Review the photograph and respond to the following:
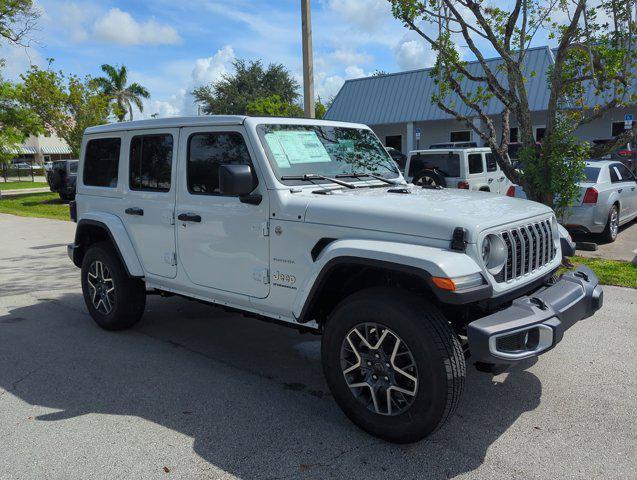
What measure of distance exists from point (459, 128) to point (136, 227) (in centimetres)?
2390

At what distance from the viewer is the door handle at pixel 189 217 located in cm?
428

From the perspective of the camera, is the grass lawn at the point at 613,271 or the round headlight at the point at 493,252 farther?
the grass lawn at the point at 613,271

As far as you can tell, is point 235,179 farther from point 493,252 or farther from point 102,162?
point 102,162

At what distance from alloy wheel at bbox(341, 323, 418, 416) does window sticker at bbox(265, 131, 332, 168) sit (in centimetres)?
140

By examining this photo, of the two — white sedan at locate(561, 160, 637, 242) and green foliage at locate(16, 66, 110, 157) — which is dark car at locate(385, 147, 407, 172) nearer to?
white sedan at locate(561, 160, 637, 242)

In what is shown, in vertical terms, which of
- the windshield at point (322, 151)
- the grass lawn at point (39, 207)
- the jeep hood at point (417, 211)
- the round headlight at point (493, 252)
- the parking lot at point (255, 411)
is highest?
the windshield at point (322, 151)

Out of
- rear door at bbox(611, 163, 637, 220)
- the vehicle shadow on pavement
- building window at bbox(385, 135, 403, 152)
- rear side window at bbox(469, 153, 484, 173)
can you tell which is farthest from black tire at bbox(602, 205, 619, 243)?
building window at bbox(385, 135, 403, 152)

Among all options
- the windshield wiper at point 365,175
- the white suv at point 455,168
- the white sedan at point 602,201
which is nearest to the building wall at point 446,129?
the white suv at point 455,168

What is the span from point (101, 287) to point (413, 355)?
140 inches

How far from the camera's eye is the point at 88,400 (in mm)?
3920

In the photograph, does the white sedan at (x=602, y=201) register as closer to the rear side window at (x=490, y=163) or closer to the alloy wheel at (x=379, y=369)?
the rear side window at (x=490, y=163)

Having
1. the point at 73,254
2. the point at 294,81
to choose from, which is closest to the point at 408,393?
the point at 73,254

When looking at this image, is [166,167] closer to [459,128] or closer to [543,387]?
[543,387]

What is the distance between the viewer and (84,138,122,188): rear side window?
5250 mm
